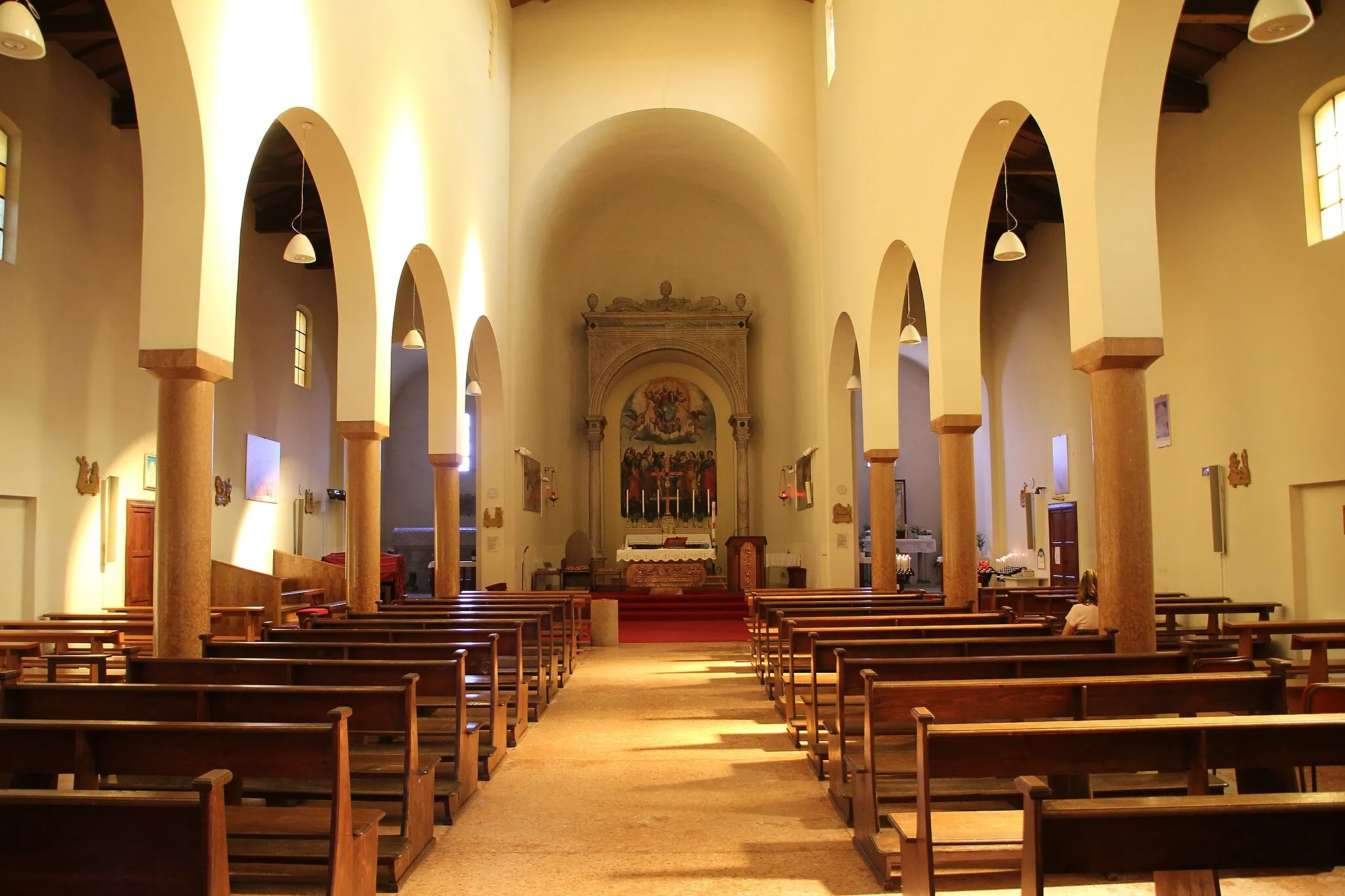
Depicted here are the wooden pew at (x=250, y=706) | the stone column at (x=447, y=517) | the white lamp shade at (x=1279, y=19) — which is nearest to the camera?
the wooden pew at (x=250, y=706)

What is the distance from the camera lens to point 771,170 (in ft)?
63.5

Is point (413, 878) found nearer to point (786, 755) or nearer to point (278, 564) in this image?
point (786, 755)

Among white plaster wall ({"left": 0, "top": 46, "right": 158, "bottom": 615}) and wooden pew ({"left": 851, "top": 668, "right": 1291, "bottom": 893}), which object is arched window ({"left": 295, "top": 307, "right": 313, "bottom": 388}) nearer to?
white plaster wall ({"left": 0, "top": 46, "right": 158, "bottom": 615})

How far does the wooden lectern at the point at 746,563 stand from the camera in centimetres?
1961

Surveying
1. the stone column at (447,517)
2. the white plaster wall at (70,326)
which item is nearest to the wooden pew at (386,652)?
the white plaster wall at (70,326)

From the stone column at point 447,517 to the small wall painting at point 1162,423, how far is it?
9.24m

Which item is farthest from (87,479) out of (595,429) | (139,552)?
(595,429)

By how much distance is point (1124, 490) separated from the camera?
6.72 meters

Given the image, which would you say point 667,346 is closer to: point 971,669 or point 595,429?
point 595,429

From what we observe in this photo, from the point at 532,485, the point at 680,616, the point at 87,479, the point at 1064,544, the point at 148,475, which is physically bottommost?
the point at 680,616

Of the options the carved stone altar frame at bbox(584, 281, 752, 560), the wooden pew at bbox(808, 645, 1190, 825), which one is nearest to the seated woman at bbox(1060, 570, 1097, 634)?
the wooden pew at bbox(808, 645, 1190, 825)

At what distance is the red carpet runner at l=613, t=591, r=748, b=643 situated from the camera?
15609mm

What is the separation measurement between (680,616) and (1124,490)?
11825 mm

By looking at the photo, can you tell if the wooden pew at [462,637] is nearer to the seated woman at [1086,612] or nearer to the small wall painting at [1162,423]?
the seated woman at [1086,612]
